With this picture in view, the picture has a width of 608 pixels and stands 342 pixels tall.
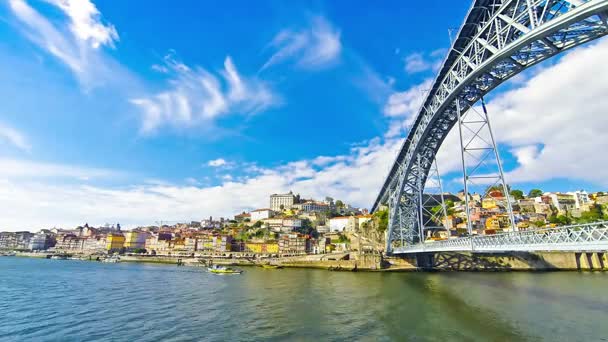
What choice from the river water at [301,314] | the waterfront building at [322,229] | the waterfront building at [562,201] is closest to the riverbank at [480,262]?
the river water at [301,314]

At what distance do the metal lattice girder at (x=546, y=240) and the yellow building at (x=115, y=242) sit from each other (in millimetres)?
102923

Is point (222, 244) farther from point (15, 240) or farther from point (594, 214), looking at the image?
point (15, 240)

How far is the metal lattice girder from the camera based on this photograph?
31.0ft

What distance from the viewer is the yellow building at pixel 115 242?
94938 mm

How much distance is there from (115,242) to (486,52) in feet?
356

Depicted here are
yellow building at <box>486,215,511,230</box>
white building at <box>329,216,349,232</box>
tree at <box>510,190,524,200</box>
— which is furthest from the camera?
white building at <box>329,216,349,232</box>

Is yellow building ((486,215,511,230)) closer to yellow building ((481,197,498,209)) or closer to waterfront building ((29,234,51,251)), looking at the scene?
yellow building ((481,197,498,209))

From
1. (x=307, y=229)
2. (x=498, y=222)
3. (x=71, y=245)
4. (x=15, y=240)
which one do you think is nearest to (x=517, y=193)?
(x=498, y=222)

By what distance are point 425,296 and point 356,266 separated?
81.8ft

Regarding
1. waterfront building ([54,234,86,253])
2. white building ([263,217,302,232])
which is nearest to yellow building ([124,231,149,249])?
waterfront building ([54,234,86,253])

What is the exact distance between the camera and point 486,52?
1683 cm

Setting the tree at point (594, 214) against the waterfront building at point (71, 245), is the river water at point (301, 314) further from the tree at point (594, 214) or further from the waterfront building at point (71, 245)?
the waterfront building at point (71, 245)

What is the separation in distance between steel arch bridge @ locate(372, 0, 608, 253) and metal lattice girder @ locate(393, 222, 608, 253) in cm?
86

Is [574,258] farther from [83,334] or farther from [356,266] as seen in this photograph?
[83,334]
